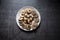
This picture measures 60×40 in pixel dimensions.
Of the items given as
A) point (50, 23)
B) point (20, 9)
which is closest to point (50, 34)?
point (50, 23)

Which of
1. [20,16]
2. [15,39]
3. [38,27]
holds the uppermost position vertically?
[20,16]

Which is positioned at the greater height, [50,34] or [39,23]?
[39,23]

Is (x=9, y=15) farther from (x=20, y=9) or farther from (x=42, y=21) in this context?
(x=42, y=21)

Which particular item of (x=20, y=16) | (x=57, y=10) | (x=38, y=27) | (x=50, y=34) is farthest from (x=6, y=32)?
(x=57, y=10)

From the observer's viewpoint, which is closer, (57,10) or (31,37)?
(31,37)

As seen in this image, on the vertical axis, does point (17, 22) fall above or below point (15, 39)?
above

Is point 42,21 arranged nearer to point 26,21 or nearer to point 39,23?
point 39,23
